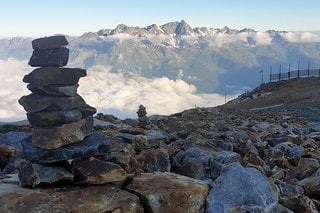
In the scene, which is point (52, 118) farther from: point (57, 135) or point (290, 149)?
point (290, 149)

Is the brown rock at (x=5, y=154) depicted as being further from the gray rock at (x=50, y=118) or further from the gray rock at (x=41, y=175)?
the gray rock at (x=41, y=175)

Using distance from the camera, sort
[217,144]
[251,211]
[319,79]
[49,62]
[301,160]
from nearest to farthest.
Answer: [251,211] → [49,62] → [301,160] → [217,144] → [319,79]

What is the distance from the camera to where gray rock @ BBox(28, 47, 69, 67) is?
11.8 meters

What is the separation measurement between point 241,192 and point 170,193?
5.94 feet

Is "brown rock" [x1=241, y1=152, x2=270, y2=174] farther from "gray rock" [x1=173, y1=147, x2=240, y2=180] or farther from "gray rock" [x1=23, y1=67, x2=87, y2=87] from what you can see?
"gray rock" [x1=23, y1=67, x2=87, y2=87]

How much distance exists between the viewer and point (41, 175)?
1107cm

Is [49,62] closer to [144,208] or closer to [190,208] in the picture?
[144,208]

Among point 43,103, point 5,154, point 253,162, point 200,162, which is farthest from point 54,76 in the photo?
point 253,162

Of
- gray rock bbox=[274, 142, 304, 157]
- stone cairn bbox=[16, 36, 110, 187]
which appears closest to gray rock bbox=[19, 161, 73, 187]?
stone cairn bbox=[16, 36, 110, 187]

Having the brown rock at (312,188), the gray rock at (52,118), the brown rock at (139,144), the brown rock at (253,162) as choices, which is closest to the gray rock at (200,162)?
the brown rock at (253,162)

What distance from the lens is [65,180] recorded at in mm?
11281

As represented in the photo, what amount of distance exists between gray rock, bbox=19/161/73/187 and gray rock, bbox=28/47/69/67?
258cm

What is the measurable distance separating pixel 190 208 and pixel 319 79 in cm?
7459

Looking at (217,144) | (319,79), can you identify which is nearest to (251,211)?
(217,144)
